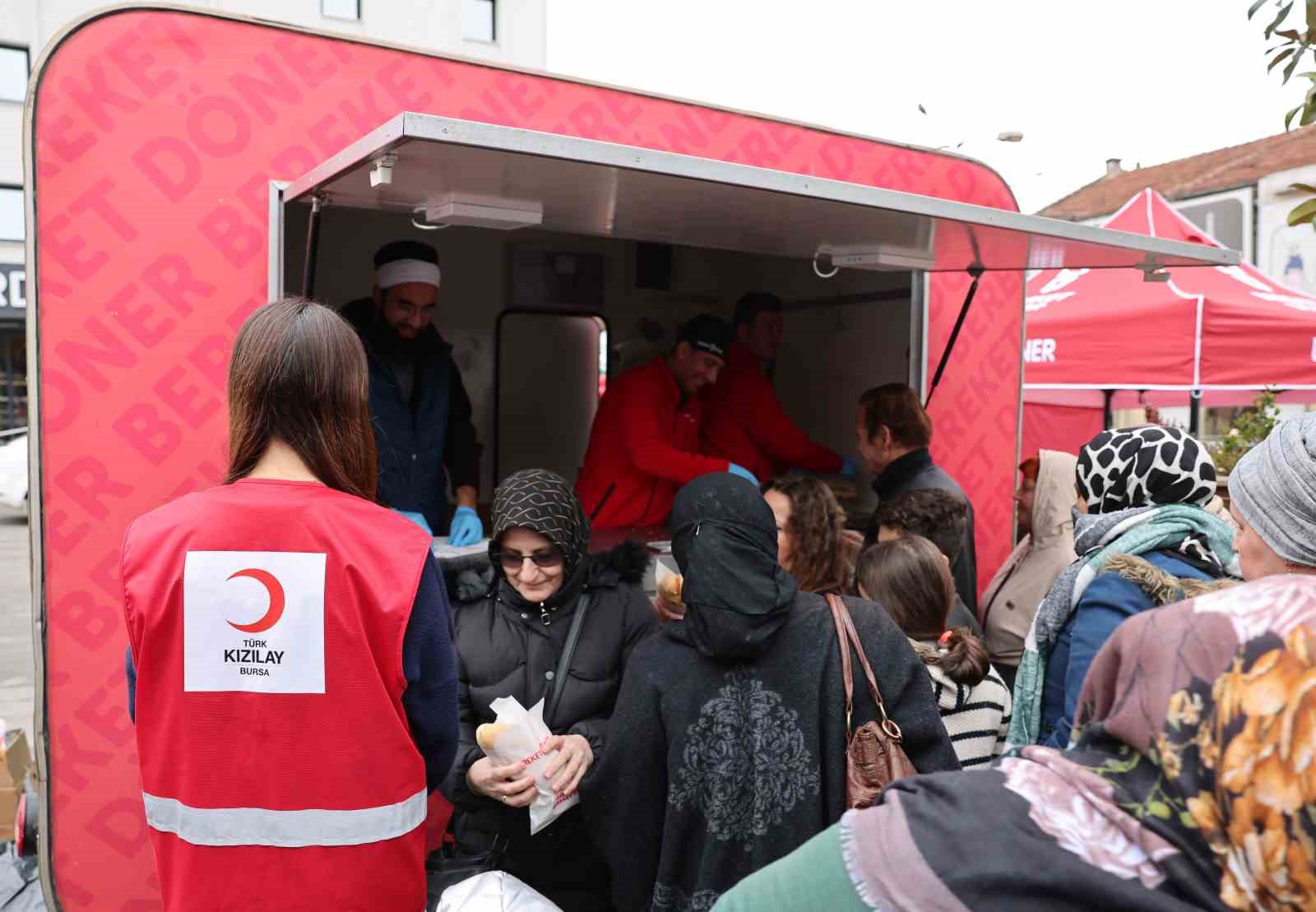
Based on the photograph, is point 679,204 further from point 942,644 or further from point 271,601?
A: point 271,601

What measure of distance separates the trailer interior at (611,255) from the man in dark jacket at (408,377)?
35 centimetres

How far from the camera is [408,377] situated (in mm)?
4156

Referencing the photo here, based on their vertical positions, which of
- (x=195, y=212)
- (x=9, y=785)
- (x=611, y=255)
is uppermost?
(x=611, y=255)

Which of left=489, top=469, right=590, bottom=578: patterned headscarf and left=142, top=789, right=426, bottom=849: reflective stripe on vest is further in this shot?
left=489, top=469, right=590, bottom=578: patterned headscarf

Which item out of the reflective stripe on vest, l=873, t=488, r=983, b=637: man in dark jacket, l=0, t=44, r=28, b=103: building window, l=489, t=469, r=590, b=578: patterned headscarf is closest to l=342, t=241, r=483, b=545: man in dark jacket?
l=489, t=469, r=590, b=578: patterned headscarf

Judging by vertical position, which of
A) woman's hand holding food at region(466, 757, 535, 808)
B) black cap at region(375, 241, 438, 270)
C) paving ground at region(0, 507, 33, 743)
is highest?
black cap at region(375, 241, 438, 270)

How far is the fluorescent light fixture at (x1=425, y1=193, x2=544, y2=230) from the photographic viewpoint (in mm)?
3037

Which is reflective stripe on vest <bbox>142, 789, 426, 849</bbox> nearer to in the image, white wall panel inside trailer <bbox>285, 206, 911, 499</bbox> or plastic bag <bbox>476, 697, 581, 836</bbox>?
plastic bag <bbox>476, 697, 581, 836</bbox>

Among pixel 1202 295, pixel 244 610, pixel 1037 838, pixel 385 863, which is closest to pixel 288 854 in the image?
pixel 385 863

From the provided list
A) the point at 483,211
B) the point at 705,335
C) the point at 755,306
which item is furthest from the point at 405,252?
the point at 755,306

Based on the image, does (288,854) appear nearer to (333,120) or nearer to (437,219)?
(437,219)

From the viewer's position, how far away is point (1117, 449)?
2.48 m

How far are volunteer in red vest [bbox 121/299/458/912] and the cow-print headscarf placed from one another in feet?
5.31

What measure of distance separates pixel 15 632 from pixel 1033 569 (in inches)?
362
